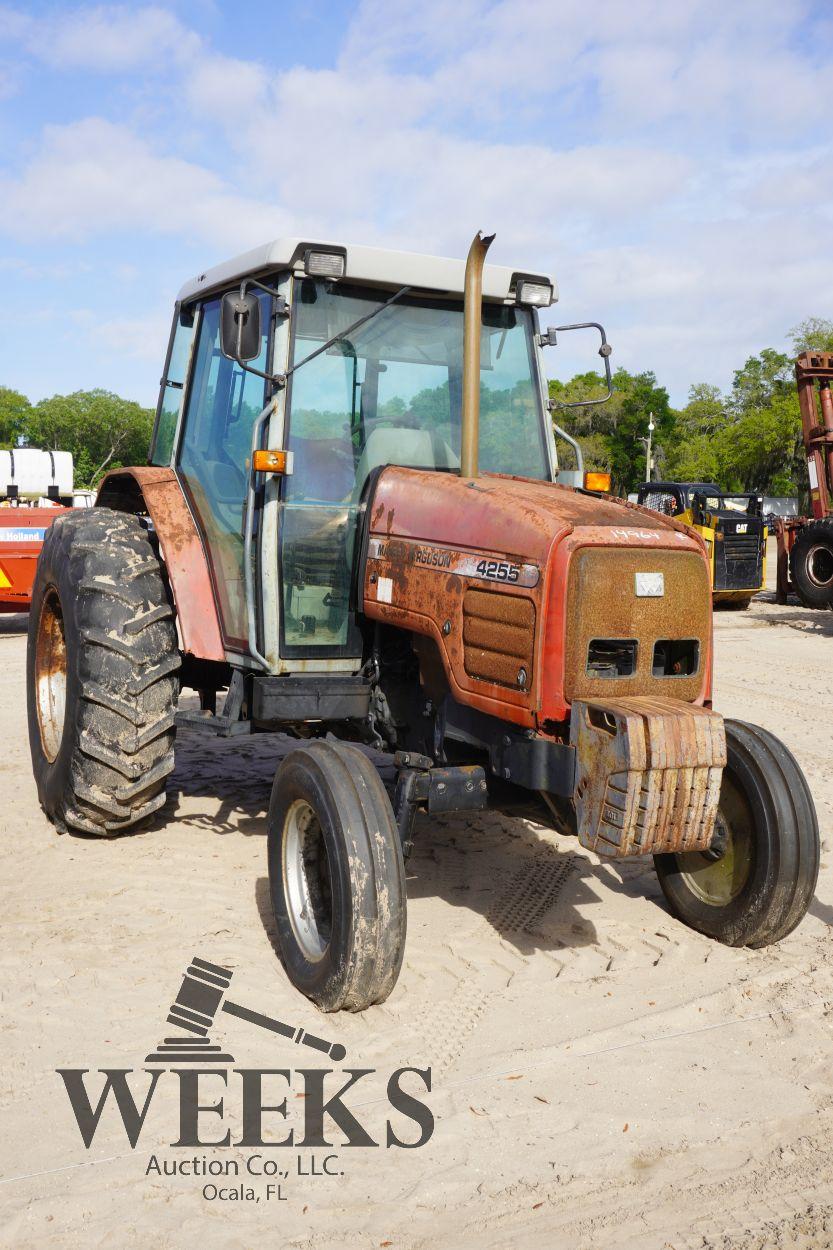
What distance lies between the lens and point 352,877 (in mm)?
3510

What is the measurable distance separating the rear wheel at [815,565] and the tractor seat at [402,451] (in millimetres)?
11597

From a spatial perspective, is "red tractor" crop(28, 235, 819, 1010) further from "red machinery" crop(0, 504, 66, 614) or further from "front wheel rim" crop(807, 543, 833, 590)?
"front wheel rim" crop(807, 543, 833, 590)

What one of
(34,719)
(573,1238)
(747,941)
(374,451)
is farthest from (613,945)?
(34,719)

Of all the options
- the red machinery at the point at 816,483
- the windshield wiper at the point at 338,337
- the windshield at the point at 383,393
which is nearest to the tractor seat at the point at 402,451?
the windshield at the point at 383,393

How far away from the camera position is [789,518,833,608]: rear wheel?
588 inches

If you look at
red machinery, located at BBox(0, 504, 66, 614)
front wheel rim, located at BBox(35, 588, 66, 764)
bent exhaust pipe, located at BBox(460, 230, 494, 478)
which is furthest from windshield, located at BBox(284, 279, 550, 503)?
red machinery, located at BBox(0, 504, 66, 614)

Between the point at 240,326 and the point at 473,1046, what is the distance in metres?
2.64

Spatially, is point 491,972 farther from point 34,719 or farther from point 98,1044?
point 34,719

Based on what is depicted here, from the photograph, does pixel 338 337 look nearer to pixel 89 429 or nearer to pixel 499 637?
pixel 499 637

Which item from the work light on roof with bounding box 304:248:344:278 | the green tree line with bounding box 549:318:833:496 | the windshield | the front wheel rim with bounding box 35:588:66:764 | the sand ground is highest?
the green tree line with bounding box 549:318:833:496

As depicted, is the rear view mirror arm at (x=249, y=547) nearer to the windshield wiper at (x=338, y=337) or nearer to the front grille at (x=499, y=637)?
the windshield wiper at (x=338, y=337)

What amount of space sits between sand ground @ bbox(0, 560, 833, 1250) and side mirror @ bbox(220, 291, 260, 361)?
227 centimetres

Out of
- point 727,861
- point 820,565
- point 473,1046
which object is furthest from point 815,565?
point 473,1046

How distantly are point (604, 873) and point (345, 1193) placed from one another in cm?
262
